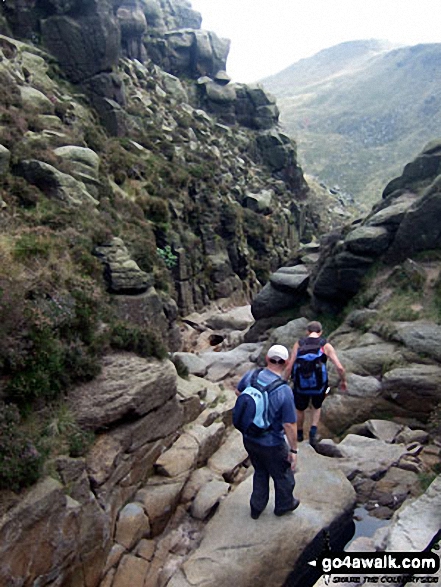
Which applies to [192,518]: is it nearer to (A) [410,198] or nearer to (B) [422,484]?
(B) [422,484]

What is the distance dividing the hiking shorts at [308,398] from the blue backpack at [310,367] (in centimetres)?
9

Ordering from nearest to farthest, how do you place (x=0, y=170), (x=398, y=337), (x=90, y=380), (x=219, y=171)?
(x=90, y=380) → (x=398, y=337) → (x=0, y=170) → (x=219, y=171)

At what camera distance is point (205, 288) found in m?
39.8

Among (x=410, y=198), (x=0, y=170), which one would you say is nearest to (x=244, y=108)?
(x=410, y=198)

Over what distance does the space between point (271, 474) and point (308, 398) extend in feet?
8.63

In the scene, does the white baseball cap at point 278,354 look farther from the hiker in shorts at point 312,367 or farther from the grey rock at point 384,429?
the grey rock at point 384,429

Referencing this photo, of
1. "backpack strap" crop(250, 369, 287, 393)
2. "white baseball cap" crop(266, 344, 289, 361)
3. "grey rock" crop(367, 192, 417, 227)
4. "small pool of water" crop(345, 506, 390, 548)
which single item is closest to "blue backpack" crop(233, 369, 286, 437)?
"backpack strap" crop(250, 369, 287, 393)

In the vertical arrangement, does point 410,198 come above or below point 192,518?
above

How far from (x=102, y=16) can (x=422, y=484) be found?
1586 inches

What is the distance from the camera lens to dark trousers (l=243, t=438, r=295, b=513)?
6477mm

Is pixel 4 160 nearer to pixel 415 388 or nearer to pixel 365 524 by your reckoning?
pixel 415 388

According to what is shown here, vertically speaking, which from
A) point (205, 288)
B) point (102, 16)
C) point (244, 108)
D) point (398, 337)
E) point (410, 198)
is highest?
point (102, 16)

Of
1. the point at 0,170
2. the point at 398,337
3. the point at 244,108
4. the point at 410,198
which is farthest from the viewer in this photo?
the point at 244,108

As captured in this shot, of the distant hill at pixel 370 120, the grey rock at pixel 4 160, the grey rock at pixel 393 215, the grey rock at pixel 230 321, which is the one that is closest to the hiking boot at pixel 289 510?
the grey rock at pixel 4 160
